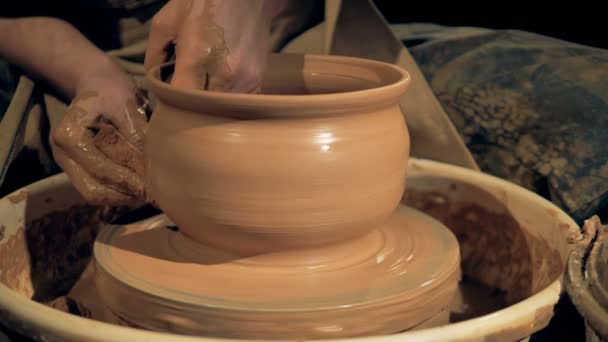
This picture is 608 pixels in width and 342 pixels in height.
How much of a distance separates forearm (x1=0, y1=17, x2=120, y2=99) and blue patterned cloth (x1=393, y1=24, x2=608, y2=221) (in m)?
0.77

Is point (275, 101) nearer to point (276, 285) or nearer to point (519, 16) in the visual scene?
point (276, 285)

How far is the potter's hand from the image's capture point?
1.01 m

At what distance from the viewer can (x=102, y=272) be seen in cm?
100

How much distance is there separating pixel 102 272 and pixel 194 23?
15.4 inches

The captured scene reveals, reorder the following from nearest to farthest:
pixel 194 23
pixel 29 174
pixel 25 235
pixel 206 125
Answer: pixel 206 125, pixel 194 23, pixel 25 235, pixel 29 174

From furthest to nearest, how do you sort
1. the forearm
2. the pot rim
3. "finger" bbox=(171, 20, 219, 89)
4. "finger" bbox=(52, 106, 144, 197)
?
the forearm → "finger" bbox=(52, 106, 144, 197) → "finger" bbox=(171, 20, 219, 89) → the pot rim

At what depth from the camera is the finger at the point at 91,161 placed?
1163 millimetres

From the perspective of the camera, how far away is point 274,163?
91 centimetres

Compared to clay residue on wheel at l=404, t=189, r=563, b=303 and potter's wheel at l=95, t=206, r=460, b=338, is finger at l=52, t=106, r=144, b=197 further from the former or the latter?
clay residue on wheel at l=404, t=189, r=563, b=303

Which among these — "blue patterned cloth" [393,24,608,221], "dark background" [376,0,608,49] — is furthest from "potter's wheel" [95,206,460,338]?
"dark background" [376,0,608,49]

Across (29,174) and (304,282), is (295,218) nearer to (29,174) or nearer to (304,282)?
(304,282)

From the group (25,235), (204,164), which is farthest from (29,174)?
(204,164)

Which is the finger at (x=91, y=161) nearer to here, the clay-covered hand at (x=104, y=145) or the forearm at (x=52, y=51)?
the clay-covered hand at (x=104, y=145)

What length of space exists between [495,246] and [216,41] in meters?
0.72
